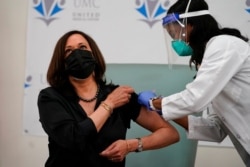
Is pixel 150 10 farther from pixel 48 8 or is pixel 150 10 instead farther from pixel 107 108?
pixel 107 108

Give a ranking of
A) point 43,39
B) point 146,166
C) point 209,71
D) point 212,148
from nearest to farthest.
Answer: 1. point 209,71
2. point 146,166
3. point 212,148
4. point 43,39

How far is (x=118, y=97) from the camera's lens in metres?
1.36

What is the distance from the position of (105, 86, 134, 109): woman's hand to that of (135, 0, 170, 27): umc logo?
2.51 feet

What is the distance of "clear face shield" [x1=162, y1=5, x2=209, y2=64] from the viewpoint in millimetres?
1242

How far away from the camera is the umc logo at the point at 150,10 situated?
1978mm

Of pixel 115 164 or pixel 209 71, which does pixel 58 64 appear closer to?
pixel 115 164

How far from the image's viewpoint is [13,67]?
222cm

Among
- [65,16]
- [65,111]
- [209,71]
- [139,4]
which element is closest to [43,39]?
[65,16]

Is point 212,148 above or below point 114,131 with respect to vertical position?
below

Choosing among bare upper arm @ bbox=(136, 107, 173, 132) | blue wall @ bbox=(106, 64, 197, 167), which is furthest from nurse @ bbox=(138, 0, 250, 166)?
blue wall @ bbox=(106, 64, 197, 167)

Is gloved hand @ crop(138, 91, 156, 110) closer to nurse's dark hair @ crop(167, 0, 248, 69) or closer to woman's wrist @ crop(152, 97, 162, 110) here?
woman's wrist @ crop(152, 97, 162, 110)

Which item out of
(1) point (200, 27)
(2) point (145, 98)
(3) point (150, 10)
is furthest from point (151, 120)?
(3) point (150, 10)

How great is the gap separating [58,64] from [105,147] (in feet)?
1.60

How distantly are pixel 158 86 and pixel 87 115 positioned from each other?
1.91 feet
